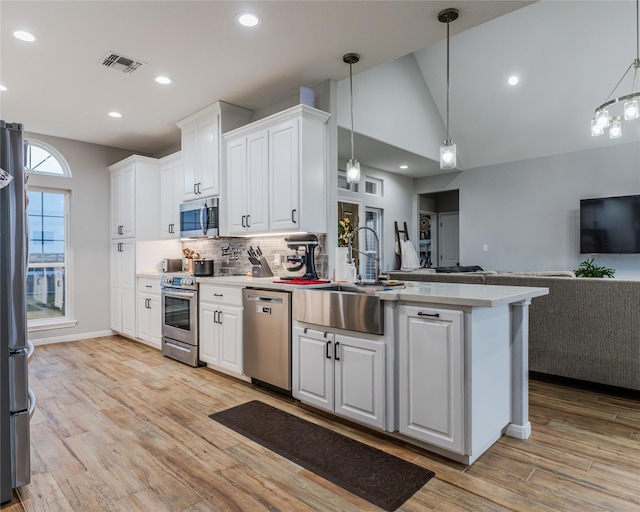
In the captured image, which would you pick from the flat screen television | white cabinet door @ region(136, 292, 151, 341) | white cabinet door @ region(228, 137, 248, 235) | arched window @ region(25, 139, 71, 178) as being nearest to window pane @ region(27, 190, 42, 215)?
arched window @ region(25, 139, 71, 178)

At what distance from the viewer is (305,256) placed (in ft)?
Result: 11.5

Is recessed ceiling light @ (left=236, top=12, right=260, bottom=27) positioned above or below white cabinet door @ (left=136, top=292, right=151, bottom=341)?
above

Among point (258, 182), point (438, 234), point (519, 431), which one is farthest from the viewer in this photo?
point (438, 234)

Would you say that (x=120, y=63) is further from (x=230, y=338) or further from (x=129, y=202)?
(x=230, y=338)

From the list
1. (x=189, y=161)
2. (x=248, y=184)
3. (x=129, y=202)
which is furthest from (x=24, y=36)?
(x=129, y=202)

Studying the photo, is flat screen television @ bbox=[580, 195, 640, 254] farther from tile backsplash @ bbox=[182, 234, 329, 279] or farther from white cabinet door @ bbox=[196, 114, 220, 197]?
white cabinet door @ bbox=[196, 114, 220, 197]

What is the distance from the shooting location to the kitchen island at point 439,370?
1990 mm

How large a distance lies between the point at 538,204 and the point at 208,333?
6.00 m

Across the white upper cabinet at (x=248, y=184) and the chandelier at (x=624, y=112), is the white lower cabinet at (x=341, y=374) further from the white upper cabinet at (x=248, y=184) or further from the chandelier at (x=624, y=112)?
the chandelier at (x=624, y=112)

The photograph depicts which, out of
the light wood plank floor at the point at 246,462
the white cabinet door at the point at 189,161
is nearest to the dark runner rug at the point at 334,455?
the light wood plank floor at the point at 246,462

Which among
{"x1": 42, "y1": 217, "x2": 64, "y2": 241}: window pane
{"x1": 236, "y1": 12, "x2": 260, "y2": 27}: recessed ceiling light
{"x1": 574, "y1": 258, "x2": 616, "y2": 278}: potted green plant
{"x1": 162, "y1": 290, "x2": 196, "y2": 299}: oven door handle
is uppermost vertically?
{"x1": 236, "y1": 12, "x2": 260, "y2": 27}: recessed ceiling light

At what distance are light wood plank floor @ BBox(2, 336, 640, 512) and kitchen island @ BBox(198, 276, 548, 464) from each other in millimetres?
152

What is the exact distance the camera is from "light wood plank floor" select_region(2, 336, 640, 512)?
1.77 metres

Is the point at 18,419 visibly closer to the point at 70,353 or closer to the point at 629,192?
the point at 70,353
